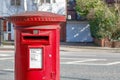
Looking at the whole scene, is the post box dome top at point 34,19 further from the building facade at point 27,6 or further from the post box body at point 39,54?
the building facade at point 27,6

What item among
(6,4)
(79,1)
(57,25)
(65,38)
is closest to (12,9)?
(6,4)

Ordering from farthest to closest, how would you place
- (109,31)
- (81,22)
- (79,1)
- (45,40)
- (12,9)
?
(12,9) → (81,22) → (79,1) → (109,31) → (45,40)

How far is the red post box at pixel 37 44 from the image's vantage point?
5.39 m

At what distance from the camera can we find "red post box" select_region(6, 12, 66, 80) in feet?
17.7

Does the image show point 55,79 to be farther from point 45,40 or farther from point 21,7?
point 21,7

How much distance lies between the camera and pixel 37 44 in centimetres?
543

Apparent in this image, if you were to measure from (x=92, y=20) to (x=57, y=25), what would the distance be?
3604 cm

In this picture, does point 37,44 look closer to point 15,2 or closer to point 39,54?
point 39,54

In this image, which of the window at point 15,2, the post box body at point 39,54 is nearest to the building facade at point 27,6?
the window at point 15,2

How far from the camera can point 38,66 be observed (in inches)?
215

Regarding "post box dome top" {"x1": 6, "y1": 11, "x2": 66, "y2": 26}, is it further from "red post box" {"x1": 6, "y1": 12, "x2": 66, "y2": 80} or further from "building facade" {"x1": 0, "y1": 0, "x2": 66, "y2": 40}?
"building facade" {"x1": 0, "y1": 0, "x2": 66, "y2": 40}

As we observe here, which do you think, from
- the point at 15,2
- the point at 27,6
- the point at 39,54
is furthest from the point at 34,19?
the point at 15,2

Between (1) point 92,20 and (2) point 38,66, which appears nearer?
(2) point 38,66

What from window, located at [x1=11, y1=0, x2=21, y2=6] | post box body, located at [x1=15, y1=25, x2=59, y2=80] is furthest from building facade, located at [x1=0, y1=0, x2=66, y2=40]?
post box body, located at [x1=15, y1=25, x2=59, y2=80]
